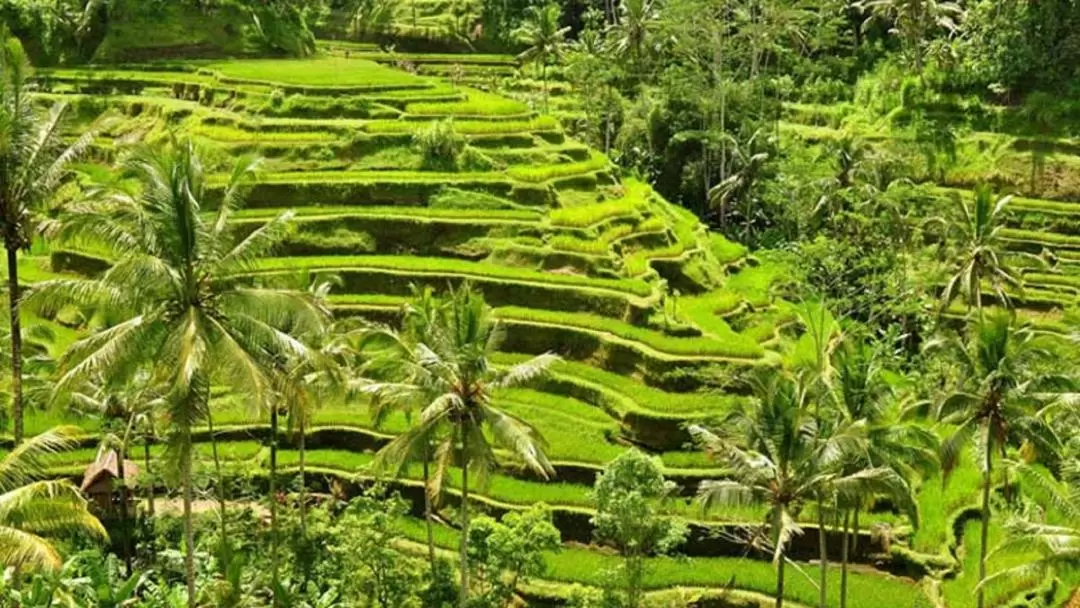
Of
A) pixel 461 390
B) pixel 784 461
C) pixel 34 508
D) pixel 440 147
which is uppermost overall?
pixel 440 147

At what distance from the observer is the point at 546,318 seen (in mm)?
34656

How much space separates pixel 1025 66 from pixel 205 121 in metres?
42.1

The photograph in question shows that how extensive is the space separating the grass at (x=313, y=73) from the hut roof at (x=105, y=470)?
27.3 metres

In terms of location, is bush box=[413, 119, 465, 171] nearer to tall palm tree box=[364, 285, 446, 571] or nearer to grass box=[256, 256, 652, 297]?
grass box=[256, 256, 652, 297]

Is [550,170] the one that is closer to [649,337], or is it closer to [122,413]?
[649,337]

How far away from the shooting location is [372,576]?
2300cm

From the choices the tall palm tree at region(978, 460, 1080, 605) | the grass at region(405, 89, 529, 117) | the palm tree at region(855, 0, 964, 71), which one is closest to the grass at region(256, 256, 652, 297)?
the grass at region(405, 89, 529, 117)

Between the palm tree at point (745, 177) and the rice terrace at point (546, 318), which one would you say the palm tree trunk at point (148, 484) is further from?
the palm tree at point (745, 177)

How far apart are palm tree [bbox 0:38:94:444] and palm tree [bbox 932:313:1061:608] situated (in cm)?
1891

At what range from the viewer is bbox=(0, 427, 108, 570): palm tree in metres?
13.9

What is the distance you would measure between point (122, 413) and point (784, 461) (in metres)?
15.5

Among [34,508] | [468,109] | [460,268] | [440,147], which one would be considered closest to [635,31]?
[468,109]

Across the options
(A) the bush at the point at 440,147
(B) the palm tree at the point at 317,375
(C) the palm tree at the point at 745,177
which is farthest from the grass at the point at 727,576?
(C) the palm tree at the point at 745,177

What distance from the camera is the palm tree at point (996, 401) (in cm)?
2227
